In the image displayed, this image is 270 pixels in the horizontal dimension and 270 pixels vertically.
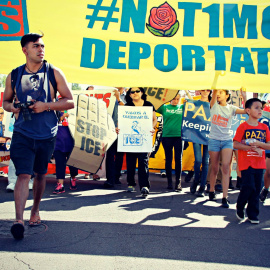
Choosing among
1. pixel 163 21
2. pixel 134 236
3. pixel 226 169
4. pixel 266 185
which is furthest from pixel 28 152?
pixel 266 185

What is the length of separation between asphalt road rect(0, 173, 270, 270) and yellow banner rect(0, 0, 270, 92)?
185 cm

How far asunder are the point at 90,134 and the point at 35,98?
125 inches

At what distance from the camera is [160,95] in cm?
820

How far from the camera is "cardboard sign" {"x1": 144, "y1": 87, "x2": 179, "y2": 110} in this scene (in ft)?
26.7

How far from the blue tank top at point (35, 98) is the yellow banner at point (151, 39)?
4.73 ft

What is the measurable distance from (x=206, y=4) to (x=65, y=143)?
11.2ft

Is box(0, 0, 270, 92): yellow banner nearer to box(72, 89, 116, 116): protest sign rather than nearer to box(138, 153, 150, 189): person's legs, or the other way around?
box(138, 153, 150, 189): person's legs

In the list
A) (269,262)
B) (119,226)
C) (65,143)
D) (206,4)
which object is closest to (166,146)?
(65,143)

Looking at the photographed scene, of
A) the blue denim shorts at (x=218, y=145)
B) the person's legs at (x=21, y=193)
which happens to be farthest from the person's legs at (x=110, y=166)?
the person's legs at (x=21, y=193)

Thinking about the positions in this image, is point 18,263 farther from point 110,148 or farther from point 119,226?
point 110,148

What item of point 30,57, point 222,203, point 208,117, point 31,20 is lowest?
point 222,203

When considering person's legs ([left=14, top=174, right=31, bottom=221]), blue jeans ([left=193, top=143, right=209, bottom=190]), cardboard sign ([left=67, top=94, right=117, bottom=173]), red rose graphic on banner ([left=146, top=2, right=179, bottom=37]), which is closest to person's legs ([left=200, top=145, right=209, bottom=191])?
blue jeans ([left=193, top=143, right=209, bottom=190])

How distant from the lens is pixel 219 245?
4.02m

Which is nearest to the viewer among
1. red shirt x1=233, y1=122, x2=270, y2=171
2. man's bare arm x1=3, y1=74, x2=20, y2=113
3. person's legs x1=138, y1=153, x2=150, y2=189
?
man's bare arm x1=3, y1=74, x2=20, y2=113
